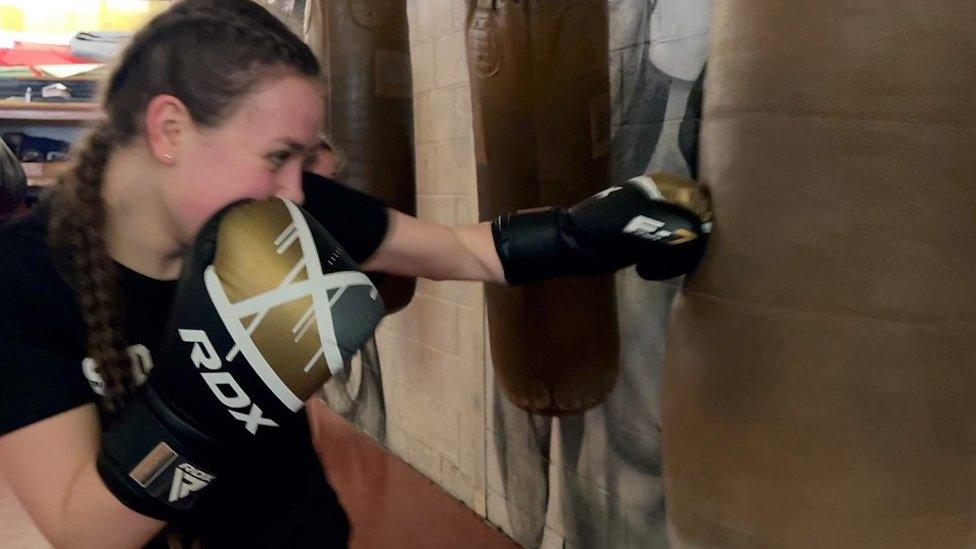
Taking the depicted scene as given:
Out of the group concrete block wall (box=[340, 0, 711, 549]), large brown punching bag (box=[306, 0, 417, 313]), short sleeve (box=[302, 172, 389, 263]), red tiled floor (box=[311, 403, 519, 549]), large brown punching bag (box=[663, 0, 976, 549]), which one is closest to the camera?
large brown punching bag (box=[663, 0, 976, 549])

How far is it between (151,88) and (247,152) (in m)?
0.14

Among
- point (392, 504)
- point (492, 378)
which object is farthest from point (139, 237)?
point (392, 504)

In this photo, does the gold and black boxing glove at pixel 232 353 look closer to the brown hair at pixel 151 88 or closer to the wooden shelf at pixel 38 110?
the brown hair at pixel 151 88

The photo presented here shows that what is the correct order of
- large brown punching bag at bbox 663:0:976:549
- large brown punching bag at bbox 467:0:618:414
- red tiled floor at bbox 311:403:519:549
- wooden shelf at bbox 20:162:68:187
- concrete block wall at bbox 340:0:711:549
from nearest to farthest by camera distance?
large brown punching bag at bbox 663:0:976:549 < large brown punching bag at bbox 467:0:618:414 < concrete block wall at bbox 340:0:711:549 < red tiled floor at bbox 311:403:519:549 < wooden shelf at bbox 20:162:68:187

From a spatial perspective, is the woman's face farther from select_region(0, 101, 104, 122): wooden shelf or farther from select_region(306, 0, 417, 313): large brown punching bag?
select_region(0, 101, 104, 122): wooden shelf

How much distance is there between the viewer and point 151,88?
85cm

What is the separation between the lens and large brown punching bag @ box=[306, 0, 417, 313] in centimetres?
186

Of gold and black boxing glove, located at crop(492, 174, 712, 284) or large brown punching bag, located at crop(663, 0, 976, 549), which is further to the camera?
gold and black boxing glove, located at crop(492, 174, 712, 284)

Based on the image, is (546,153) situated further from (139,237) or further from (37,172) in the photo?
(37,172)

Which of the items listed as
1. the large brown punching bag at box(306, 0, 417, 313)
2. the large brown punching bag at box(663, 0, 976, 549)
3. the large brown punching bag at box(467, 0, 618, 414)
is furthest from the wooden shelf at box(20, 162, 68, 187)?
the large brown punching bag at box(663, 0, 976, 549)

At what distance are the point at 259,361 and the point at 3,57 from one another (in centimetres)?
360

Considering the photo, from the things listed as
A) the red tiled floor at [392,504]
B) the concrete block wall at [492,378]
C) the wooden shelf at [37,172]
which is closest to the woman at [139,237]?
the concrete block wall at [492,378]

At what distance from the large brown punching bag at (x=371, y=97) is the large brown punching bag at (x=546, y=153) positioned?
0.53m

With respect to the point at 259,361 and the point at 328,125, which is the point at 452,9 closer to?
the point at 328,125
